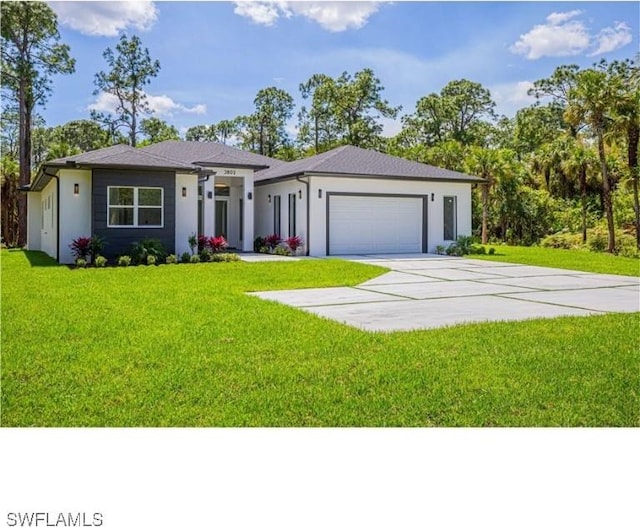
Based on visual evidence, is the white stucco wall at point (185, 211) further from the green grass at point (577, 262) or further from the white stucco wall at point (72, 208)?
the green grass at point (577, 262)

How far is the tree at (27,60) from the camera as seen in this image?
2409 cm

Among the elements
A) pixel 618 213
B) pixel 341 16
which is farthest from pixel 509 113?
pixel 341 16

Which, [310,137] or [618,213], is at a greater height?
[310,137]

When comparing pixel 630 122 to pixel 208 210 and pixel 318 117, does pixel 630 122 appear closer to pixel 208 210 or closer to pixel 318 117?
pixel 208 210

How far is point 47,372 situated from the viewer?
4.43 meters

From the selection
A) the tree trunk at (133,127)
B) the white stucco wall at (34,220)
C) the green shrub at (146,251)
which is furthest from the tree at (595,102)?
the tree trunk at (133,127)

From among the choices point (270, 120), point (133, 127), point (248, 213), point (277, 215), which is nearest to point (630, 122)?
point (277, 215)

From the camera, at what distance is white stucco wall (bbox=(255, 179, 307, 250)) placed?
59.3 ft

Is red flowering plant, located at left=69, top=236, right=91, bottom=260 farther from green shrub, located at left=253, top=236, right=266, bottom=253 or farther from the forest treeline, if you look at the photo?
the forest treeline

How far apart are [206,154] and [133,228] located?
5.21 metres

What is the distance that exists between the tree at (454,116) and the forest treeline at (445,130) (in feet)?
0.26

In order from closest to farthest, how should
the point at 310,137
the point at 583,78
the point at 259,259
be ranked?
the point at 259,259
the point at 583,78
the point at 310,137
